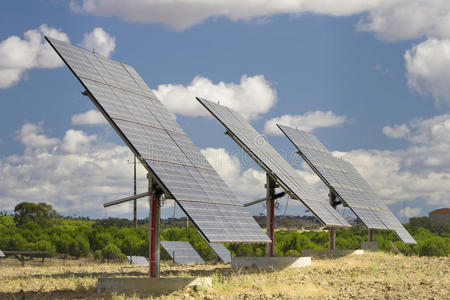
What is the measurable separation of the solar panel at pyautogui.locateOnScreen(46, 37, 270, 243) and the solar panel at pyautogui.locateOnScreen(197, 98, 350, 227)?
4.36 meters

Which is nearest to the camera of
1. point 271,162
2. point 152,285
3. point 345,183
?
point 152,285

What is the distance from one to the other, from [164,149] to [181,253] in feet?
46.5

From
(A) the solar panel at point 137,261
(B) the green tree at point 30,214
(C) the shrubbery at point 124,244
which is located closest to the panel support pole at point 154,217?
(A) the solar panel at point 137,261

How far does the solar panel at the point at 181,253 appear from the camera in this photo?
33000mm

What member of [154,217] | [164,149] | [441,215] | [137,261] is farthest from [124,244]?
[441,215]

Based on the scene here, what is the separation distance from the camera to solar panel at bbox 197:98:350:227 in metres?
27.8

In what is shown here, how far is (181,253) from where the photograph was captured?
33781 mm

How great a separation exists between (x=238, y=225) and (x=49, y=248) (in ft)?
81.4

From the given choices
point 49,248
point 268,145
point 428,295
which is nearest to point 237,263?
point 268,145

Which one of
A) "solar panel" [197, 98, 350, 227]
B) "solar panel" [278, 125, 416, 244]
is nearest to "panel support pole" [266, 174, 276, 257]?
"solar panel" [197, 98, 350, 227]

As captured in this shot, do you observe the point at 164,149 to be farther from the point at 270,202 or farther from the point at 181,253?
the point at 181,253

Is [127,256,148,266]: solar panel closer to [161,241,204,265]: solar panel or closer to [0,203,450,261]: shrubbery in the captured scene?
[161,241,204,265]: solar panel

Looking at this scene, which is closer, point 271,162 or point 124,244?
point 271,162

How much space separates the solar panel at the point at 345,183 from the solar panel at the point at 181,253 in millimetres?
8214
